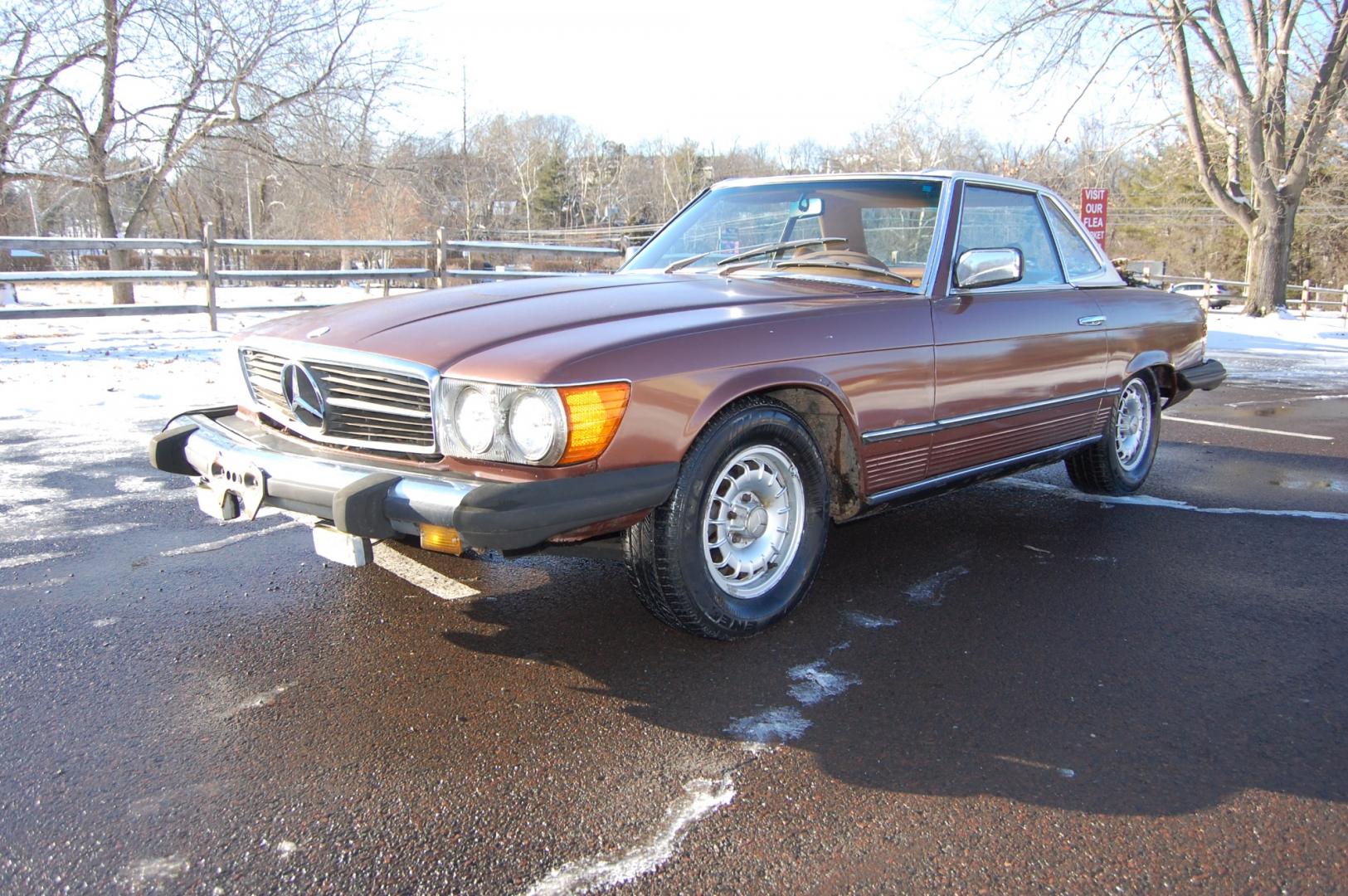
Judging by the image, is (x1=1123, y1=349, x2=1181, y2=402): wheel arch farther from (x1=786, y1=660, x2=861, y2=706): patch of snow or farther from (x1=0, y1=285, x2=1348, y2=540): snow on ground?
(x1=0, y1=285, x2=1348, y2=540): snow on ground

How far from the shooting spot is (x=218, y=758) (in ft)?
8.15

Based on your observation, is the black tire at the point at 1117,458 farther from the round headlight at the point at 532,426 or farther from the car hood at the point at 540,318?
the round headlight at the point at 532,426

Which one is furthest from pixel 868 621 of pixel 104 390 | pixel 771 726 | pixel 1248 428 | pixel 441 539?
pixel 104 390

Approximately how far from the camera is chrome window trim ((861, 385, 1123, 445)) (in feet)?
11.7

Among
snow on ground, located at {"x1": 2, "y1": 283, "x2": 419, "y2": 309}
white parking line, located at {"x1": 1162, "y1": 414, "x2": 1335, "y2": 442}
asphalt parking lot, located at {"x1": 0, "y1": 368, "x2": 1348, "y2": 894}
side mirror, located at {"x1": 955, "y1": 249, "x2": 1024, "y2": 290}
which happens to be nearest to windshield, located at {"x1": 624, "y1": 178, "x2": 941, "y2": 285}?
side mirror, located at {"x1": 955, "y1": 249, "x2": 1024, "y2": 290}

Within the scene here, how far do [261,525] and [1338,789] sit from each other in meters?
4.22

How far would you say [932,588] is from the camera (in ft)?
12.5

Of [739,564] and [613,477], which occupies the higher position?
[613,477]

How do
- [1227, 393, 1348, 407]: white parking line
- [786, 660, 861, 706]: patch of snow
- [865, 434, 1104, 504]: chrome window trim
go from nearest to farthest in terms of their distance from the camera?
[786, 660, 861, 706]: patch of snow
[865, 434, 1104, 504]: chrome window trim
[1227, 393, 1348, 407]: white parking line

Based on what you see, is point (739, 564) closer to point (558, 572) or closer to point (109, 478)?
point (558, 572)

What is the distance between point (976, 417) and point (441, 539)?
7.55ft

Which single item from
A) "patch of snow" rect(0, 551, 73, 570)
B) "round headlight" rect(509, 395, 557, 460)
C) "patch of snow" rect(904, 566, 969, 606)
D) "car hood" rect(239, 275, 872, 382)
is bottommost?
"patch of snow" rect(904, 566, 969, 606)

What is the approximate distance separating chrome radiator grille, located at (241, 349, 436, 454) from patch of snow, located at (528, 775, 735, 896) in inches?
49.7

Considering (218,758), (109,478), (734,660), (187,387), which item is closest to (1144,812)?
(734,660)
